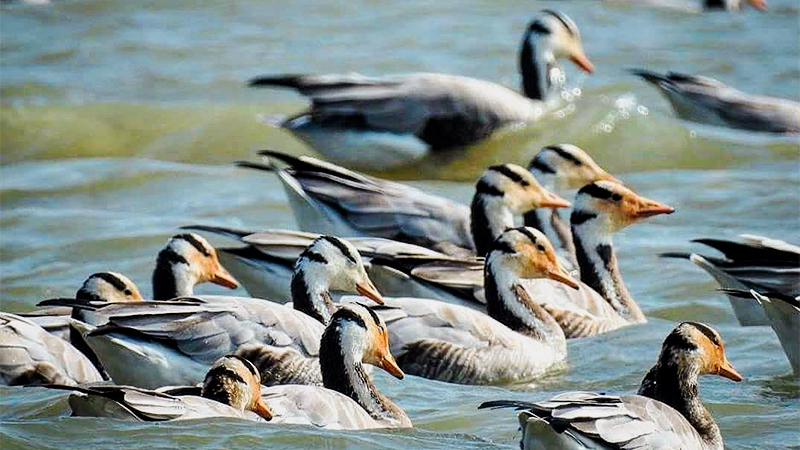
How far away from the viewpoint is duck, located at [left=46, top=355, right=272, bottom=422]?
7.12m

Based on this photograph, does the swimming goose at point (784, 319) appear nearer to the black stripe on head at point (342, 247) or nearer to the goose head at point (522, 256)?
the goose head at point (522, 256)

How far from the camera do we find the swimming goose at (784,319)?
918 centimetres

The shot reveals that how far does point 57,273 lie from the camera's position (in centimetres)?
1242

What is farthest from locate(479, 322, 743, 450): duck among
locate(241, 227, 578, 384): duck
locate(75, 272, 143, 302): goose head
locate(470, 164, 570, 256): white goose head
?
locate(470, 164, 570, 256): white goose head

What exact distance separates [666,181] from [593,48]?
21.4ft

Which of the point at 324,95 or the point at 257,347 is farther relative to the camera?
the point at 324,95

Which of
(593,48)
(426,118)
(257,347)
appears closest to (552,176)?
(426,118)

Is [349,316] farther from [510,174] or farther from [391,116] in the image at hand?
[391,116]

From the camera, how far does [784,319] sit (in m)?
9.29

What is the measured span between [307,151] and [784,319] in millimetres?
8942

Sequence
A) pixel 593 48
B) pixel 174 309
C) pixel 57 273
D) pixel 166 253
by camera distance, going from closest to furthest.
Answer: pixel 174 309, pixel 166 253, pixel 57 273, pixel 593 48

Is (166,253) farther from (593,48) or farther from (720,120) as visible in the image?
(593,48)

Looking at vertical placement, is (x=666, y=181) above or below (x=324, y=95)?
below

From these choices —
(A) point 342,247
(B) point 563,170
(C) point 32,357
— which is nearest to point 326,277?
(A) point 342,247
